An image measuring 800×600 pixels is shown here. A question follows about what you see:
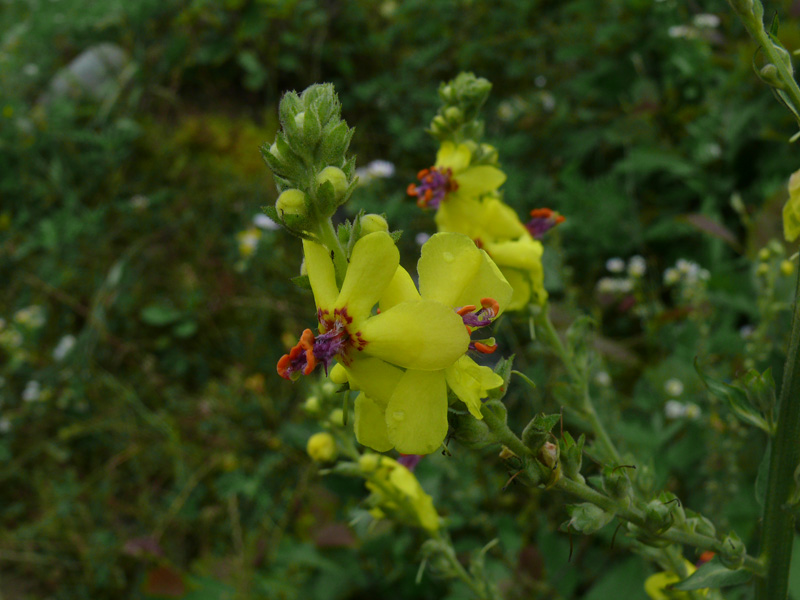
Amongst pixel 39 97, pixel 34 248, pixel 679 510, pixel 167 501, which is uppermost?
pixel 679 510

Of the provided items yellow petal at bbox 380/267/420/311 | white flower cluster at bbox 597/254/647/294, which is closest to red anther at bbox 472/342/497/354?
yellow petal at bbox 380/267/420/311

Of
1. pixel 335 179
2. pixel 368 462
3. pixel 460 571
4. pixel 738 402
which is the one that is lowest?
pixel 460 571

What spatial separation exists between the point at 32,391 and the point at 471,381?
356cm

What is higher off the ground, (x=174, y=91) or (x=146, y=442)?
(x=174, y=91)

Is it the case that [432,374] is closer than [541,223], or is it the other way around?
[432,374]

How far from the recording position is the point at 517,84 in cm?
459

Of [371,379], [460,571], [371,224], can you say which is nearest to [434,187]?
[371,224]

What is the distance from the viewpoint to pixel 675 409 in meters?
2.51

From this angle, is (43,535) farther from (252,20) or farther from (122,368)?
(252,20)

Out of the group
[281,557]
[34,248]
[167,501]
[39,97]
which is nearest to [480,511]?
[281,557]

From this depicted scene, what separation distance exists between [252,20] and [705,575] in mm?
4808

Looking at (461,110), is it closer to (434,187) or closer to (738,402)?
(434,187)

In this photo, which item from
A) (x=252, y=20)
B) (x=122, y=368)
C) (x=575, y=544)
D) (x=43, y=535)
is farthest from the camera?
(x=252, y=20)

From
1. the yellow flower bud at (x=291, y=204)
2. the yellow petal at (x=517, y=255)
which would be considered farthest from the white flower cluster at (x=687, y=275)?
the yellow flower bud at (x=291, y=204)
